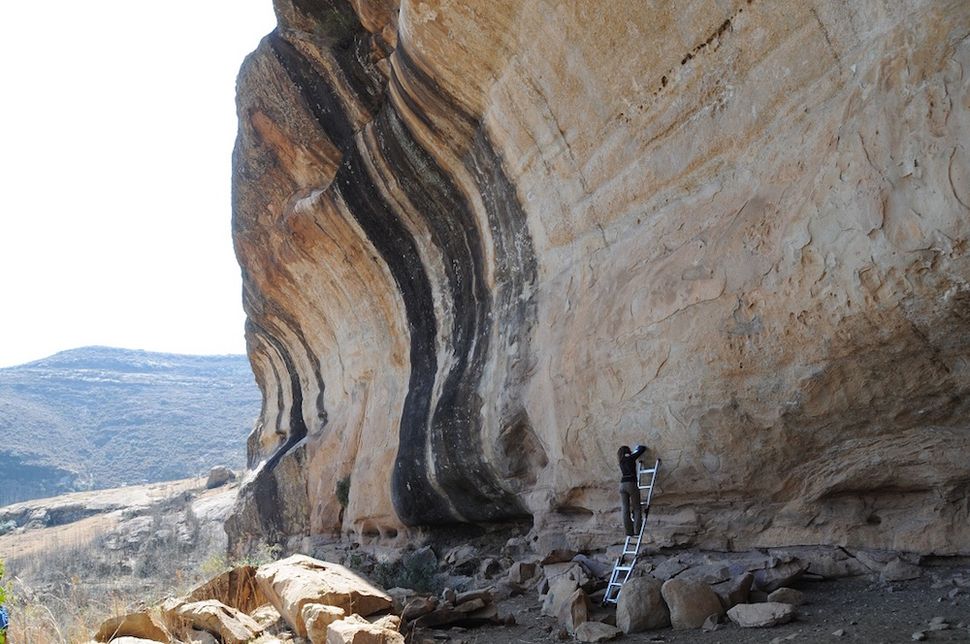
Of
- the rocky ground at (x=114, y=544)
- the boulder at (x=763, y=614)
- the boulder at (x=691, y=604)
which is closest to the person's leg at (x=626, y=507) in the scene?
the boulder at (x=691, y=604)

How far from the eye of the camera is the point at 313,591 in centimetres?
583

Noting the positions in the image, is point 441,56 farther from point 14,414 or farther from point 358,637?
point 14,414

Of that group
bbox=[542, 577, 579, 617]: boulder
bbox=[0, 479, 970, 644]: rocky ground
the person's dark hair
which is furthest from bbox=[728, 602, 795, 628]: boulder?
the person's dark hair

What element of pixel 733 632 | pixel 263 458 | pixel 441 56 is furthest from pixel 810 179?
pixel 263 458

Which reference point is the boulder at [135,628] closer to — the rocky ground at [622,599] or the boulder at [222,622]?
the rocky ground at [622,599]

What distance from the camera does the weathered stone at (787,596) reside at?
447cm

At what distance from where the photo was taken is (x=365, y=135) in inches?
364

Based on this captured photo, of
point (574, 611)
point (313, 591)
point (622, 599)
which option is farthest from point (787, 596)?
point (313, 591)

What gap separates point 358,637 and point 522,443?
135 inches

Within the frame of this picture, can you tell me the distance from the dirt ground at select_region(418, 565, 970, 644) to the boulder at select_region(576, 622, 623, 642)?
6cm

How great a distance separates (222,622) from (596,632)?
258 centimetres

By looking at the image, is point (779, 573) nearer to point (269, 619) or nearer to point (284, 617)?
point (284, 617)

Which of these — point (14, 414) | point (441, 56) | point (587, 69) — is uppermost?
point (441, 56)

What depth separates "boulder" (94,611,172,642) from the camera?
5520mm
